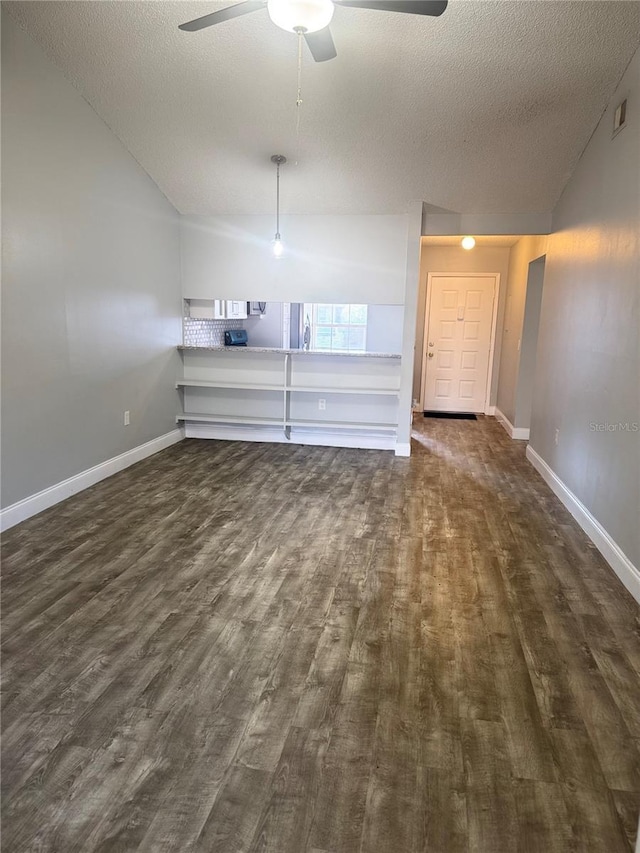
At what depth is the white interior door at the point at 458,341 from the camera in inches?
305

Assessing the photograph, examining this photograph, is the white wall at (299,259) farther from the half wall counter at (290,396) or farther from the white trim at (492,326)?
the white trim at (492,326)

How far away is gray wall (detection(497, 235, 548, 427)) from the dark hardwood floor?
334cm

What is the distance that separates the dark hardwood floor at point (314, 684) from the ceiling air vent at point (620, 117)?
259 cm

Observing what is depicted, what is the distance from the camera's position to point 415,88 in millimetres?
3594

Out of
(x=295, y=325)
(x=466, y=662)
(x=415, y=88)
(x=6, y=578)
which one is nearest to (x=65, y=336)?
(x=6, y=578)

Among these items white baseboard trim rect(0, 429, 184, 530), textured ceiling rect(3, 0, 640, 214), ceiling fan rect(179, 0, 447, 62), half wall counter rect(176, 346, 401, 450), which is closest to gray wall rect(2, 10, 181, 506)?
white baseboard trim rect(0, 429, 184, 530)

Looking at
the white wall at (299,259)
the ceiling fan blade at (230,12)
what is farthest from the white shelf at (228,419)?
the ceiling fan blade at (230,12)

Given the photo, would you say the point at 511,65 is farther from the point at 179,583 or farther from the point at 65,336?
the point at 179,583

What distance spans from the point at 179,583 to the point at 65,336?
206 cm

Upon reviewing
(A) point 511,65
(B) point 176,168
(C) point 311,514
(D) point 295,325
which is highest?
(A) point 511,65

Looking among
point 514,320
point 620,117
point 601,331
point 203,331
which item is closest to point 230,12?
point 620,117

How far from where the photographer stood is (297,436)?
19.6 feet

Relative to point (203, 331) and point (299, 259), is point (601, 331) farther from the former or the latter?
point (203, 331)

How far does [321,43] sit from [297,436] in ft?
12.9
